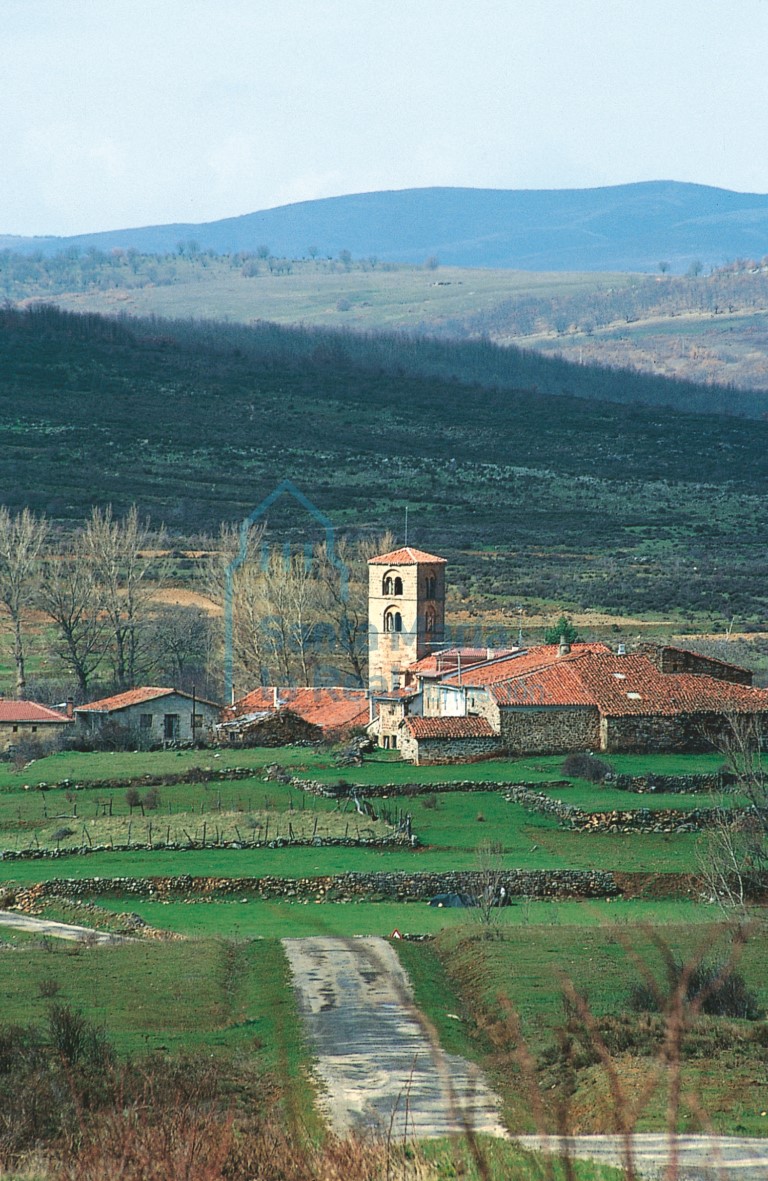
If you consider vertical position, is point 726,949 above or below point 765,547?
above

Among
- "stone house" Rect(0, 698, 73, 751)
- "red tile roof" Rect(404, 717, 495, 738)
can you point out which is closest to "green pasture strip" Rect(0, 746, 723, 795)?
"red tile roof" Rect(404, 717, 495, 738)

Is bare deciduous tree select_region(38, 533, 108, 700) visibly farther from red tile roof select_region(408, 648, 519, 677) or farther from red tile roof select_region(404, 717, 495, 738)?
red tile roof select_region(404, 717, 495, 738)

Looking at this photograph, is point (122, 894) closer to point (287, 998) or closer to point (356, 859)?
point (356, 859)

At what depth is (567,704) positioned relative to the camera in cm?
3891

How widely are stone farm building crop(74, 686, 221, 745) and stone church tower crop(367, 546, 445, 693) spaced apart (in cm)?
739

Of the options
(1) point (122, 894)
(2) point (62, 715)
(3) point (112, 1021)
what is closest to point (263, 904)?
(1) point (122, 894)

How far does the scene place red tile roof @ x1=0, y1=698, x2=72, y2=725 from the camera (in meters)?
46.5

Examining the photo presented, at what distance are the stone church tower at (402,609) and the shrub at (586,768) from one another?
18408 mm

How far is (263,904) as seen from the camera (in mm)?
25797

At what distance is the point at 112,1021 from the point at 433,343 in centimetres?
17931

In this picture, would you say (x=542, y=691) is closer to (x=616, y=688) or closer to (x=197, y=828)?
(x=616, y=688)

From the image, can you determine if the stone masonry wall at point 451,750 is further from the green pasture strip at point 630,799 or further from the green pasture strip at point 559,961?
the green pasture strip at point 559,961

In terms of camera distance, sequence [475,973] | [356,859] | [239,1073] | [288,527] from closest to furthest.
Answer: [239,1073]
[475,973]
[356,859]
[288,527]

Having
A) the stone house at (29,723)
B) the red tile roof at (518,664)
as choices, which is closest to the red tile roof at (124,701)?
the stone house at (29,723)
